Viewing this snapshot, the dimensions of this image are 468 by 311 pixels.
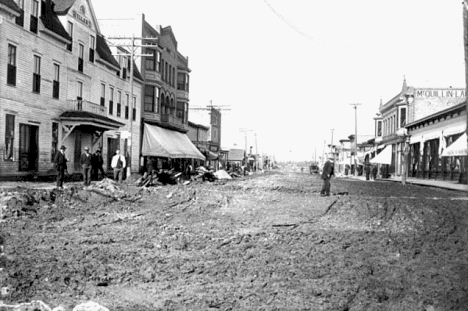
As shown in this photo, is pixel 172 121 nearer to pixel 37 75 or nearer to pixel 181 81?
pixel 181 81

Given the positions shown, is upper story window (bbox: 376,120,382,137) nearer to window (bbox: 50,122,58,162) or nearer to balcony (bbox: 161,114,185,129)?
balcony (bbox: 161,114,185,129)

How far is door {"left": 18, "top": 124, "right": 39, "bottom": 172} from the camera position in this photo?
23.2 m

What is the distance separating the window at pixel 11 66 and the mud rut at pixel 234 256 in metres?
8.07

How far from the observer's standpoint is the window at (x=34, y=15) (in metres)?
23.7

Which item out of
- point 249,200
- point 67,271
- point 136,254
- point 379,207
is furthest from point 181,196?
point 67,271

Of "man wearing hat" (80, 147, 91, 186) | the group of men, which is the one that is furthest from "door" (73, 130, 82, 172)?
"man wearing hat" (80, 147, 91, 186)

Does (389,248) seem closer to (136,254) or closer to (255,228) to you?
(255,228)

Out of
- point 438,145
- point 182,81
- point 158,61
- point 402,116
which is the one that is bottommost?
point 438,145

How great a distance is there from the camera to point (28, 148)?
78.5ft

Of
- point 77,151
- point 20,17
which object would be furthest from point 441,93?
point 20,17

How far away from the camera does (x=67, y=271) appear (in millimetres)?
7602

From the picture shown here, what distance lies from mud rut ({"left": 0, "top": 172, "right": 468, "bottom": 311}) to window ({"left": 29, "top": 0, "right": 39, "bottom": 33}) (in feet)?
35.7

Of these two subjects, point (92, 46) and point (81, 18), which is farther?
point (92, 46)

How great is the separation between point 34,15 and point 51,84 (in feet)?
11.5
